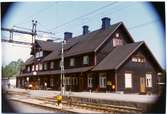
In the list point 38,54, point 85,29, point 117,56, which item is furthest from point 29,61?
point 117,56

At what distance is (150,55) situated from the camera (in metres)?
8.61

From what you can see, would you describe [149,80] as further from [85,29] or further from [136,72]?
[85,29]

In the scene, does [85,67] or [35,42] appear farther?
[85,67]

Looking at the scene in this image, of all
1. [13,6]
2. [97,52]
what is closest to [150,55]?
[97,52]

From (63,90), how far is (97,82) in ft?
4.05

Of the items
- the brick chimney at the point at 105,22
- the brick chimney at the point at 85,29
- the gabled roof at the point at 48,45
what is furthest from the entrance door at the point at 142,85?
the gabled roof at the point at 48,45

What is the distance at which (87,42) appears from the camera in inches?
384

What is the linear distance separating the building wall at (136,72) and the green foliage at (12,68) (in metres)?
2.63

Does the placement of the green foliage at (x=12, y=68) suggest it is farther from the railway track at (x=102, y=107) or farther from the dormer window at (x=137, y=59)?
the dormer window at (x=137, y=59)

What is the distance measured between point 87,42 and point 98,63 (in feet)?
3.02

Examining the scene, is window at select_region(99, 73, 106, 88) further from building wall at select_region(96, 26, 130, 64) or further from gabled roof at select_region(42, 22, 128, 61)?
gabled roof at select_region(42, 22, 128, 61)

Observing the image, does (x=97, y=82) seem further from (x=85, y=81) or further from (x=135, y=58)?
(x=135, y=58)

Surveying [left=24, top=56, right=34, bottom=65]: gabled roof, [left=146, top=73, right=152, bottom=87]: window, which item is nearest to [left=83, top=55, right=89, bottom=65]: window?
[left=24, top=56, right=34, bottom=65]: gabled roof

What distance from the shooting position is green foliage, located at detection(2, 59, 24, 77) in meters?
8.39
